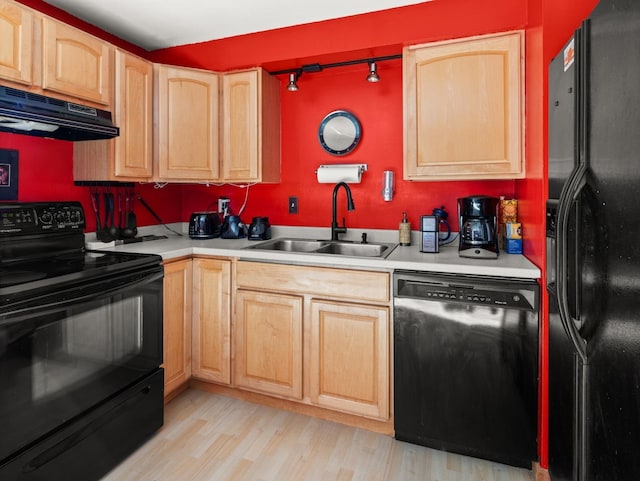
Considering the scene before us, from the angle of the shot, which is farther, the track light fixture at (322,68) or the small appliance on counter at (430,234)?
the track light fixture at (322,68)

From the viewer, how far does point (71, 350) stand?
1.55 metres

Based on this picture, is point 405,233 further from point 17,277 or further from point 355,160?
point 17,277

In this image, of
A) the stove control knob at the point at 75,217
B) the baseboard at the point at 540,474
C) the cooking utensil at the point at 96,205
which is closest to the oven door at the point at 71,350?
the stove control knob at the point at 75,217

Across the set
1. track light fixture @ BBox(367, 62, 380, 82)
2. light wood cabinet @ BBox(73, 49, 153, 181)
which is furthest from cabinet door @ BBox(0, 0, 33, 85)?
track light fixture @ BBox(367, 62, 380, 82)

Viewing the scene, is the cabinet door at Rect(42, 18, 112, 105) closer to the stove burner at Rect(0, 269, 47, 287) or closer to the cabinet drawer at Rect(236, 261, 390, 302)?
the stove burner at Rect(0, 269, 47, 287)

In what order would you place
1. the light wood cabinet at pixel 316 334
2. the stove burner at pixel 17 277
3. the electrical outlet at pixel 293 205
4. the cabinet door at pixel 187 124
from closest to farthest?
the stove burner at pixel 17 277
the light wood cabinet at pixel 316 334
the cabinet door at pixel 187 124
the electrical outlet at pixel 293 205

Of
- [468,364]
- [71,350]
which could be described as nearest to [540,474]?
[468,364]

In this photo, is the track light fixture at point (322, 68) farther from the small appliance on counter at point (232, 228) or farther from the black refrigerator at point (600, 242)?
the black refrigerator at point (600, 242)

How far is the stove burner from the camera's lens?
1.46m

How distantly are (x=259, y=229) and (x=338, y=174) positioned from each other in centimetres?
66

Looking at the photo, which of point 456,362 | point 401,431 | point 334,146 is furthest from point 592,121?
point 334,146

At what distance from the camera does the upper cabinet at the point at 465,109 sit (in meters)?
1.95

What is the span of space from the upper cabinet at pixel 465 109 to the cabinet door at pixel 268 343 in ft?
3.33

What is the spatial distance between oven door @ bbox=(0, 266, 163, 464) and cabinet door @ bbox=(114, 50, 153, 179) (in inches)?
28.6
